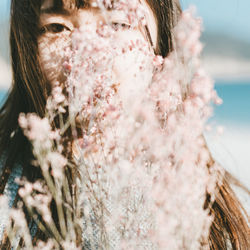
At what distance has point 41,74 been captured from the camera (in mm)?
1051

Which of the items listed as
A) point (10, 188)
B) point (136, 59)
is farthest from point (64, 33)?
point (10, 188)

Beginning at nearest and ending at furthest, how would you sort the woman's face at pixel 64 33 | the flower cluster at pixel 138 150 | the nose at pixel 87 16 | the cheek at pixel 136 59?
the flower cluster at pixel 138 150 < the cheek at pixel 136 59 < the woman's face at pixel 64 33 < the nose at pixel 87 16

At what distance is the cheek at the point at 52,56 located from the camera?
0.93m

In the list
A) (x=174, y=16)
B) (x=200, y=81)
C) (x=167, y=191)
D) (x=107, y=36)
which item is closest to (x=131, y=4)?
(x=107, y=36)

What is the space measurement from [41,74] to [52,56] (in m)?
0.10

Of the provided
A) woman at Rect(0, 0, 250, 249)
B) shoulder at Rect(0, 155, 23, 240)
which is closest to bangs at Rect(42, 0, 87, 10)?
woman at Rect(0, 0, 250, 249)

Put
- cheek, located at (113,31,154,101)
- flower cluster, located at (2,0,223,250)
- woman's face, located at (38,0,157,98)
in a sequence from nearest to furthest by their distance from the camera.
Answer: flower cluster, located at (2,0,223,250)
cheek, located at (113,31,154,101)
woman's face, located at (38,0,157,98)

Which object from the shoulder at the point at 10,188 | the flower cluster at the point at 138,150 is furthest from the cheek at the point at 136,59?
the shoulder at the point at 10,188

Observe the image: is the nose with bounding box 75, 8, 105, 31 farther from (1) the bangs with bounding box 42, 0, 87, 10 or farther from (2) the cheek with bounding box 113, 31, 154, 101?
(2) the cheek with bounding box 113, 31, 154, 101

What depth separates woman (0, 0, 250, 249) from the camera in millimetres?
976

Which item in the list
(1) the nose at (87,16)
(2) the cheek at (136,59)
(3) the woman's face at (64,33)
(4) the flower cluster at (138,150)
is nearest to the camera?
(4) the flower cluster at (138,150)

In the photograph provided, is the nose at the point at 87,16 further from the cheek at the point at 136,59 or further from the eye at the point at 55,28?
the cheek at the point at 136,59

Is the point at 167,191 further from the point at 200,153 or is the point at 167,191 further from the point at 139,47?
the point at 139,47

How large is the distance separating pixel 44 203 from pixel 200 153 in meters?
0.29
